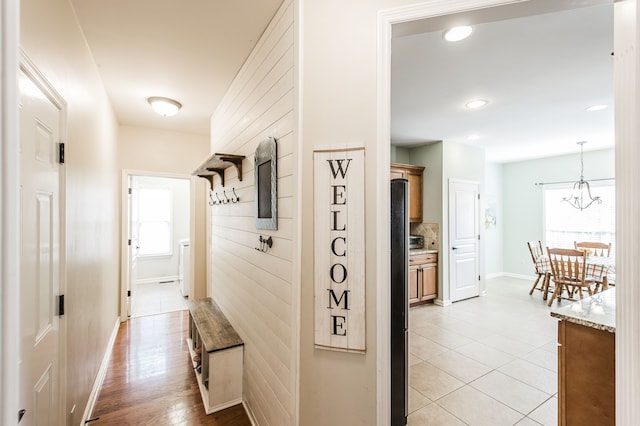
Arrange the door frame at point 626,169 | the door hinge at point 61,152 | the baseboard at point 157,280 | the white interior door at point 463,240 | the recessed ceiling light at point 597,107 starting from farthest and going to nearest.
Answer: the baseboard at point 157,280, the white interior door at point 463,240, the recessed ceiling light at point 597,107, the door hinge at point 61,152, the door frame at point 626,169

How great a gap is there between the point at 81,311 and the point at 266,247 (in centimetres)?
142

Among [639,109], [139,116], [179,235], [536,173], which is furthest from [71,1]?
[536,173]

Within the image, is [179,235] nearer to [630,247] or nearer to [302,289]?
[302,289]

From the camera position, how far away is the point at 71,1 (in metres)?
1.74

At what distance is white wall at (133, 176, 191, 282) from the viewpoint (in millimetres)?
6277

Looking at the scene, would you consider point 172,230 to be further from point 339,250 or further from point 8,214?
point 8,214

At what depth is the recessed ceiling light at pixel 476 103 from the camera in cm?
321

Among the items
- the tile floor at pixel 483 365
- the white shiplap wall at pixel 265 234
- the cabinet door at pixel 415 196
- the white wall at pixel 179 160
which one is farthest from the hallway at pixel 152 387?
the cabinet door at pixel 415 196

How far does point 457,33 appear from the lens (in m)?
1.98

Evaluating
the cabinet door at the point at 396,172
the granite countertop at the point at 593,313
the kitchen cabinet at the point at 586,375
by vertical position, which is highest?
the cabinet door at the point at 396,172

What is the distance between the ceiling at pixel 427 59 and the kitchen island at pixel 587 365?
157 centimetres

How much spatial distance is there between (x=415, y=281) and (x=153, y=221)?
5.78m

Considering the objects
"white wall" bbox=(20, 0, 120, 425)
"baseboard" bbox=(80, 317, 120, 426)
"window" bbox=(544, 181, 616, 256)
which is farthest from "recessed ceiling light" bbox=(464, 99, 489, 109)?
"baseboard" bbox=(80, 317, 120, 426)

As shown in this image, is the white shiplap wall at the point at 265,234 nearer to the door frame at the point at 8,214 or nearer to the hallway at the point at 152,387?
the hallway at the point at 152,387
